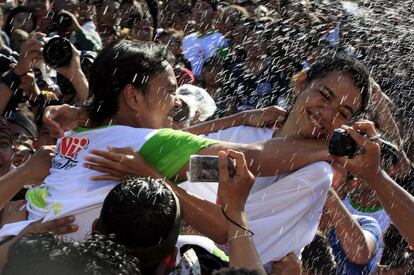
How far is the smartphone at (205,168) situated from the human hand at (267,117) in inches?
51.6

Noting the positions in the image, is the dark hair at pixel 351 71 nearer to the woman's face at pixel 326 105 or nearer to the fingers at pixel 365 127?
the woman's face at pixel 326 105

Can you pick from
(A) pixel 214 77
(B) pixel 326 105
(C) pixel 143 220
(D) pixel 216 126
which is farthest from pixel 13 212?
(A) pixel 214 77

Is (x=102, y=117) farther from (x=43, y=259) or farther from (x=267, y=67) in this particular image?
(x=267, y=67)

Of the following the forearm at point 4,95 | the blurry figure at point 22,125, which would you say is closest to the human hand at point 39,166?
the blurry figure at point 22,125

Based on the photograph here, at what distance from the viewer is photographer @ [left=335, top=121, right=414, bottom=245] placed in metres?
3.66

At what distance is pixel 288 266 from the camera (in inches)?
151

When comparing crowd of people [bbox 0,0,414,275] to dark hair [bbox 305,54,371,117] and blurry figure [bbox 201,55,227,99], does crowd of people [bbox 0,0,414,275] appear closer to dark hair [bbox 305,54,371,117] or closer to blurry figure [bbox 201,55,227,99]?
dark hair [bbox 305,54,371,117]

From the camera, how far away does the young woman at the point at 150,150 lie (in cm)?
341

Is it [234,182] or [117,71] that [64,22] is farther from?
[234,182]

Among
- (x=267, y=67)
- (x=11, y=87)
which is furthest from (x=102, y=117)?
(x=267, y=67)

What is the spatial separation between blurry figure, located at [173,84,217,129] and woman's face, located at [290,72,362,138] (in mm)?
1085

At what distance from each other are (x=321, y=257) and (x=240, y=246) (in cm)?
153

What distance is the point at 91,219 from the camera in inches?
132

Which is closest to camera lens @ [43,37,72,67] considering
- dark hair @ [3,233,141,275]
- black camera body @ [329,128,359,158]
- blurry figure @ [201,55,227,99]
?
black camera body @ [329,128,359,158]
